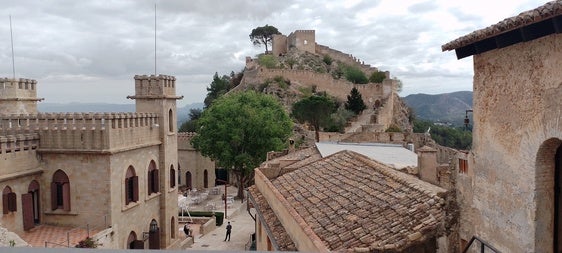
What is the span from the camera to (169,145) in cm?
2722

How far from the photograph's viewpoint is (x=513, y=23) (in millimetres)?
5684

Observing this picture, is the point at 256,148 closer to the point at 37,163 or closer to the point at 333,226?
the point at 37,163

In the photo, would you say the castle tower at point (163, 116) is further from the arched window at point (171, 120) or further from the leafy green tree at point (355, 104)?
the leafy green tree at point (355, 104)

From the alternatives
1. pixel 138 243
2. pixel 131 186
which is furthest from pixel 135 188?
pixel 138 243

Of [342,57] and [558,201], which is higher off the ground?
[342,57]

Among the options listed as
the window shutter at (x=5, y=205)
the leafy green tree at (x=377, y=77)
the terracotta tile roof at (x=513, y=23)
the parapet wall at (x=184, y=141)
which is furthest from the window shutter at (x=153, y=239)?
the leafy green tree at (x=377, y=77)

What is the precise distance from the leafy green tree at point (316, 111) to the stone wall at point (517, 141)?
157 ft

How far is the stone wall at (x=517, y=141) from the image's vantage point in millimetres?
5570

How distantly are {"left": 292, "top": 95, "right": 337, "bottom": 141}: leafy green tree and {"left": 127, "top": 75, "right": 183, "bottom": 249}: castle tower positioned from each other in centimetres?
2929

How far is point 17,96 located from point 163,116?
7786 millimetres

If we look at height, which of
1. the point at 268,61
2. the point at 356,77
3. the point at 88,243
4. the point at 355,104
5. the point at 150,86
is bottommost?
the point at 88,243

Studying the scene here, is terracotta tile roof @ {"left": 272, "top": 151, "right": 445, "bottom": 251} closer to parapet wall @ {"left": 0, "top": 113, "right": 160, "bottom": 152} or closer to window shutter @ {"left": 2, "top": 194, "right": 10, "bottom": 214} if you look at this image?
parapet wall @ {"left": 0, "top": 113, "right": 160, "bottom": 152}

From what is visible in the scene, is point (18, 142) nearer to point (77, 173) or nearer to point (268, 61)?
point (77, 173)

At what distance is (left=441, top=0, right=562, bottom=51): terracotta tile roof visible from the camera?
16.6 feet
